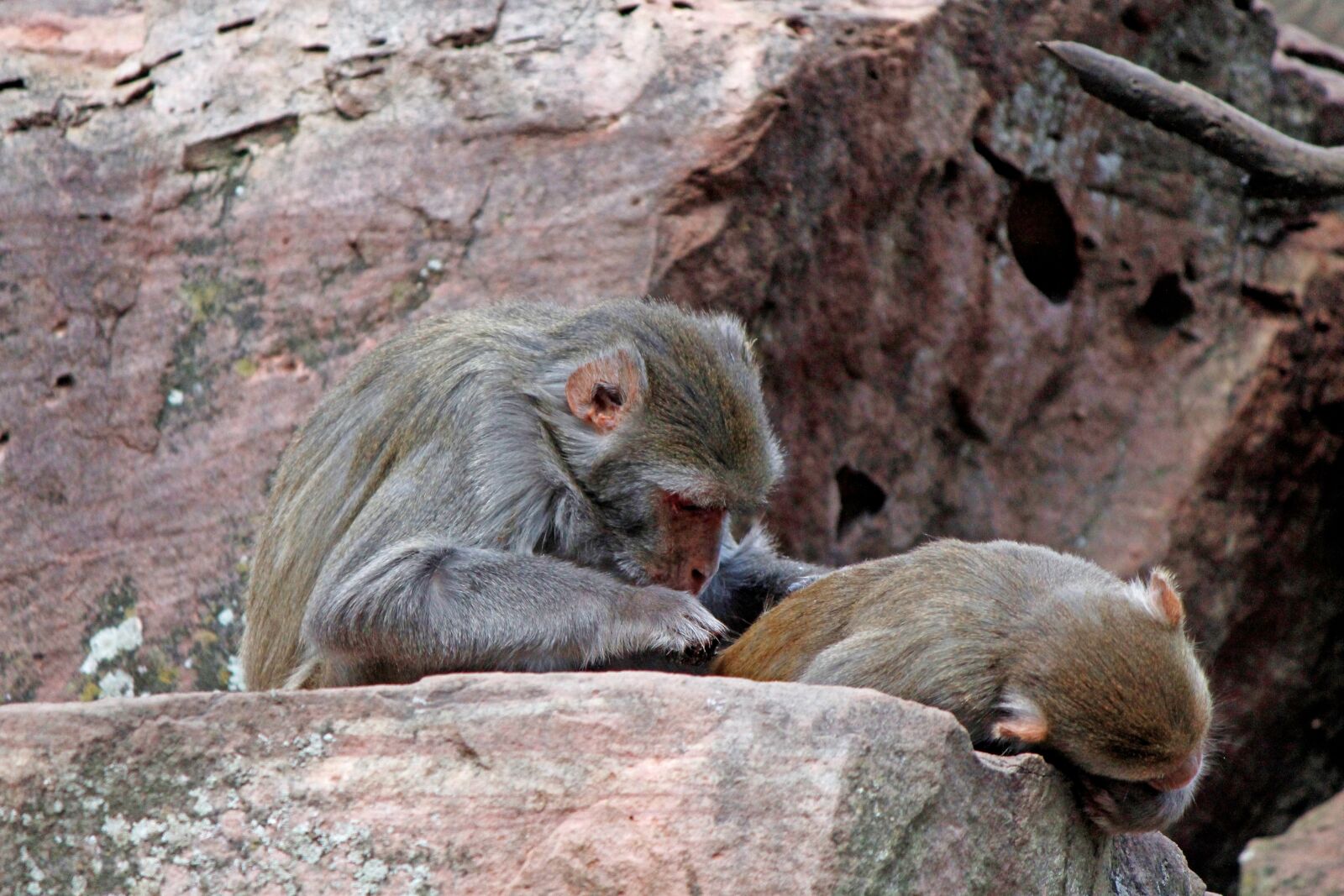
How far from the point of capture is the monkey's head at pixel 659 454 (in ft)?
15.9

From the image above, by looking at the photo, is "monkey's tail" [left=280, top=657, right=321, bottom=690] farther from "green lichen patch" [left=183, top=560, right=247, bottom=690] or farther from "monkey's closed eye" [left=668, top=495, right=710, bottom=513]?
"green lichen patch" [left=183, top=560, right=247, bottom=690]

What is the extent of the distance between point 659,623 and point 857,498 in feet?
12.0

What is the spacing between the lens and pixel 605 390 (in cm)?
491

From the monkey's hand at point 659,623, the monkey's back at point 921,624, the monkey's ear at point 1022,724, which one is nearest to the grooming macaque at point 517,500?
the monkey's hand at point 659,623

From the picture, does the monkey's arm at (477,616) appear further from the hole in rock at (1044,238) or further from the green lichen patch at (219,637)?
the hole in rock at (1044,238)

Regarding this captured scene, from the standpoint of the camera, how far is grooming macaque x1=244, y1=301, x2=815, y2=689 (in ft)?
15.1

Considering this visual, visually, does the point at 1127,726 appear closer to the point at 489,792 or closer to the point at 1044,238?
the point at 489,792

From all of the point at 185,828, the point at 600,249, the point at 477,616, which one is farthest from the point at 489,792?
the point at 600,249

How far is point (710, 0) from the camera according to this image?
746 cm

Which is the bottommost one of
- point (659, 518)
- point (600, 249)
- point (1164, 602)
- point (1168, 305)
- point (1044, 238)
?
point (1168, 305)

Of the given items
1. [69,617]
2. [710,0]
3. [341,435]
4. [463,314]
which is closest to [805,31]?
[710,0]

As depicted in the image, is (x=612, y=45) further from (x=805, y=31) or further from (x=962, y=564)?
Answer: (x=962, y=564)

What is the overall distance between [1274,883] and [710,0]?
200 inches

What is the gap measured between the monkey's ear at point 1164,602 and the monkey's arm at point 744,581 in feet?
4.77
